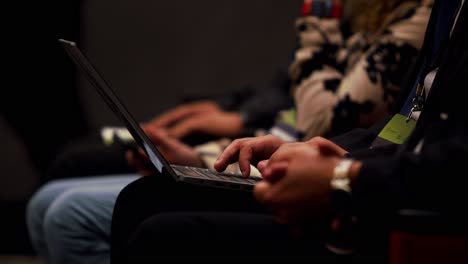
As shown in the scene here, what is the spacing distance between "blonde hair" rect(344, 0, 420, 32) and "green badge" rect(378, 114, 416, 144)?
0.68 meters

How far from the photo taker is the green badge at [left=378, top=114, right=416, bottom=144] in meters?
1.13

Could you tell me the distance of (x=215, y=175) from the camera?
44.9 inches

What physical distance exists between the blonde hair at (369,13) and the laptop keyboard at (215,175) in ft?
2.69

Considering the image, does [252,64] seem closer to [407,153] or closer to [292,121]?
[292,121]

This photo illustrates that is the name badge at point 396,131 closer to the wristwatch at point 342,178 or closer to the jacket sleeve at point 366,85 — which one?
the wristwatch at point 342,178

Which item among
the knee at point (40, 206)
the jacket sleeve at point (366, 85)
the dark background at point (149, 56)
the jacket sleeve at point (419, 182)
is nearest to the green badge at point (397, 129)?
the jacket sleeve at point (419, 182)

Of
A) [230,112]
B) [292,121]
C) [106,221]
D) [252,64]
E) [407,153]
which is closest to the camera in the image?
[407,153]

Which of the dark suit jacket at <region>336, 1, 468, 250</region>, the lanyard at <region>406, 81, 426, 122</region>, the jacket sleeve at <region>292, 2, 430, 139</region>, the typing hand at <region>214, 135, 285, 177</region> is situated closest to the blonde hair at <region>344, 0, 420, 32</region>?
the jacket sleeve at <region>292, 2, 430, 139</region>

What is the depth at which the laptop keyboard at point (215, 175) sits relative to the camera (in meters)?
1.09

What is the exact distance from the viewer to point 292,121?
214cm

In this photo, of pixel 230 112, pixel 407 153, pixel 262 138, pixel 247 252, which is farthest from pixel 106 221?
pixel 230 112

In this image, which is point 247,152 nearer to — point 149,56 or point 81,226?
point 81,226

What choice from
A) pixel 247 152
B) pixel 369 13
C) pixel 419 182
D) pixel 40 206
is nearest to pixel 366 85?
pixel 369 13

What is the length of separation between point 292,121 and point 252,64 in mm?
1904
